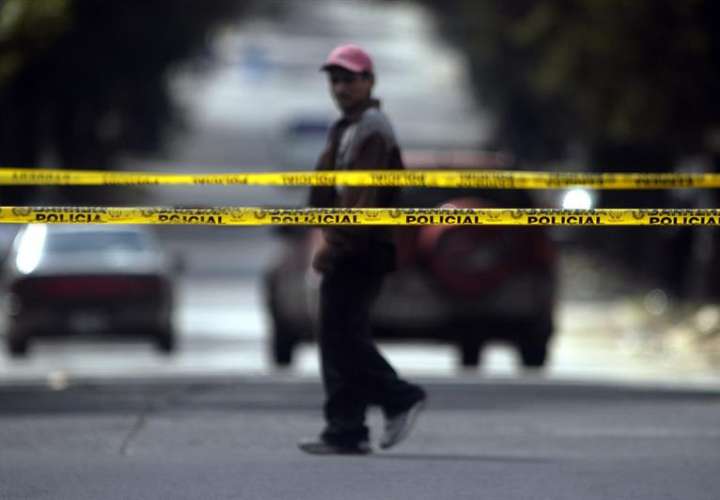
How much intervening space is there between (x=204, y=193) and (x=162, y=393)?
56.0 meters

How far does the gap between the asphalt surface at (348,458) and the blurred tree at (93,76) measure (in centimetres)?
2212

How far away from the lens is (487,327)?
52.5 ft

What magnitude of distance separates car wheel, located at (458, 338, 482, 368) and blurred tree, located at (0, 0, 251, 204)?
17185 millimetres

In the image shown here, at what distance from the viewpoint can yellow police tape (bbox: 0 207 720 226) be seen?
9406 millimetres

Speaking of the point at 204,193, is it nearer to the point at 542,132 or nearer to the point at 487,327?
the point at 542,132

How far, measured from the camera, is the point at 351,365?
378 inches

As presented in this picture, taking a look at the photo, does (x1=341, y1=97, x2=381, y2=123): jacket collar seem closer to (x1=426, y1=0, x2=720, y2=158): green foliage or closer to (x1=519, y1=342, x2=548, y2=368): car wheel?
(x1=519, y1=342, x2=548, y2=368): car wheel

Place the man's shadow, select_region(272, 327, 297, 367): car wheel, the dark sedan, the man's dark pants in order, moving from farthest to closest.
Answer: the dark sedan, select_region(272, 327, 297, 367): car wheel, the man's dark pants, the man's shadow

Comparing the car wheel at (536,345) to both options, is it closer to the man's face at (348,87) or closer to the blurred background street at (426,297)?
the blurred background street at (426,297)

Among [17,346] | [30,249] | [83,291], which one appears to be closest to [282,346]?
[83,291]

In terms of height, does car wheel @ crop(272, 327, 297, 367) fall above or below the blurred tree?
below

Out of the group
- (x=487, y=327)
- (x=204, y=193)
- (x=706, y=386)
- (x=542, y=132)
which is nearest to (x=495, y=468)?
(x=706, y=386)

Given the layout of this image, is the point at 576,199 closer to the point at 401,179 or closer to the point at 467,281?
the point at 467,281

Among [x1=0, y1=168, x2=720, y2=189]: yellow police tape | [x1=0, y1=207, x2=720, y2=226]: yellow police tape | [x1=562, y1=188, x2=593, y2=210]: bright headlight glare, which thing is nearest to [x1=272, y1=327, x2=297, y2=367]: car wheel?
[x1=562, y1=188, x2=593, y2=210]: bright headlight glare
